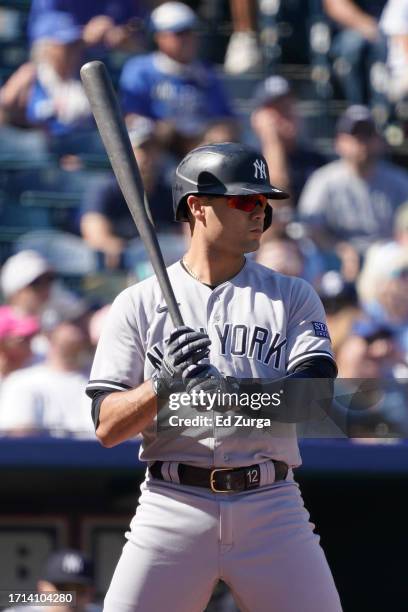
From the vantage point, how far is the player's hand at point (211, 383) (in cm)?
251

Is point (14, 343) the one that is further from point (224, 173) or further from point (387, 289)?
point (224, 173)

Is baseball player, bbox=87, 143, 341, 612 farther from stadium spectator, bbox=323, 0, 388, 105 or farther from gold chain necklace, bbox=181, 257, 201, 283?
stadium spectator, bbox=323, 0, 388, 105

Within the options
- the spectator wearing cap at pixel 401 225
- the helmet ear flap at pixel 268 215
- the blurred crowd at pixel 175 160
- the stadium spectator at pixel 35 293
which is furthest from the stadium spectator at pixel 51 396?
the helmet ear flap at pixel 268 215

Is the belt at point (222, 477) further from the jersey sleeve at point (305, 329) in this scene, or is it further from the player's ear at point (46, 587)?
the player's ear at point (46, 587)

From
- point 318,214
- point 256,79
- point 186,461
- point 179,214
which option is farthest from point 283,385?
point 256,79

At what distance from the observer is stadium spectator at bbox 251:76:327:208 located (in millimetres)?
6750

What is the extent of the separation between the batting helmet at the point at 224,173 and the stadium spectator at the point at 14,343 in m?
2.81

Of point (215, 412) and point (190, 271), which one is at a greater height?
point (190, 271)

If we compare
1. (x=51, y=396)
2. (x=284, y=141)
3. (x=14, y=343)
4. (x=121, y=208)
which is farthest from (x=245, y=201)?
(x=284, y=141)

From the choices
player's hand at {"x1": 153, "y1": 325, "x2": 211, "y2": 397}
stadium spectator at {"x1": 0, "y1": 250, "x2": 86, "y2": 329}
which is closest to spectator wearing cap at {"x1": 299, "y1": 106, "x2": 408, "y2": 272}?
stadium spectator at {"x1": 0, "y1": 250, "x2": 86, "y2": 329}

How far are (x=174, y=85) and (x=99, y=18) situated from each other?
2.46 ft

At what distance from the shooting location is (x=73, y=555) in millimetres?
4418

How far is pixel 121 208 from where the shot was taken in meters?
6.41

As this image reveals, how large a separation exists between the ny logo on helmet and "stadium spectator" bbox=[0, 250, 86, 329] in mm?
3164
